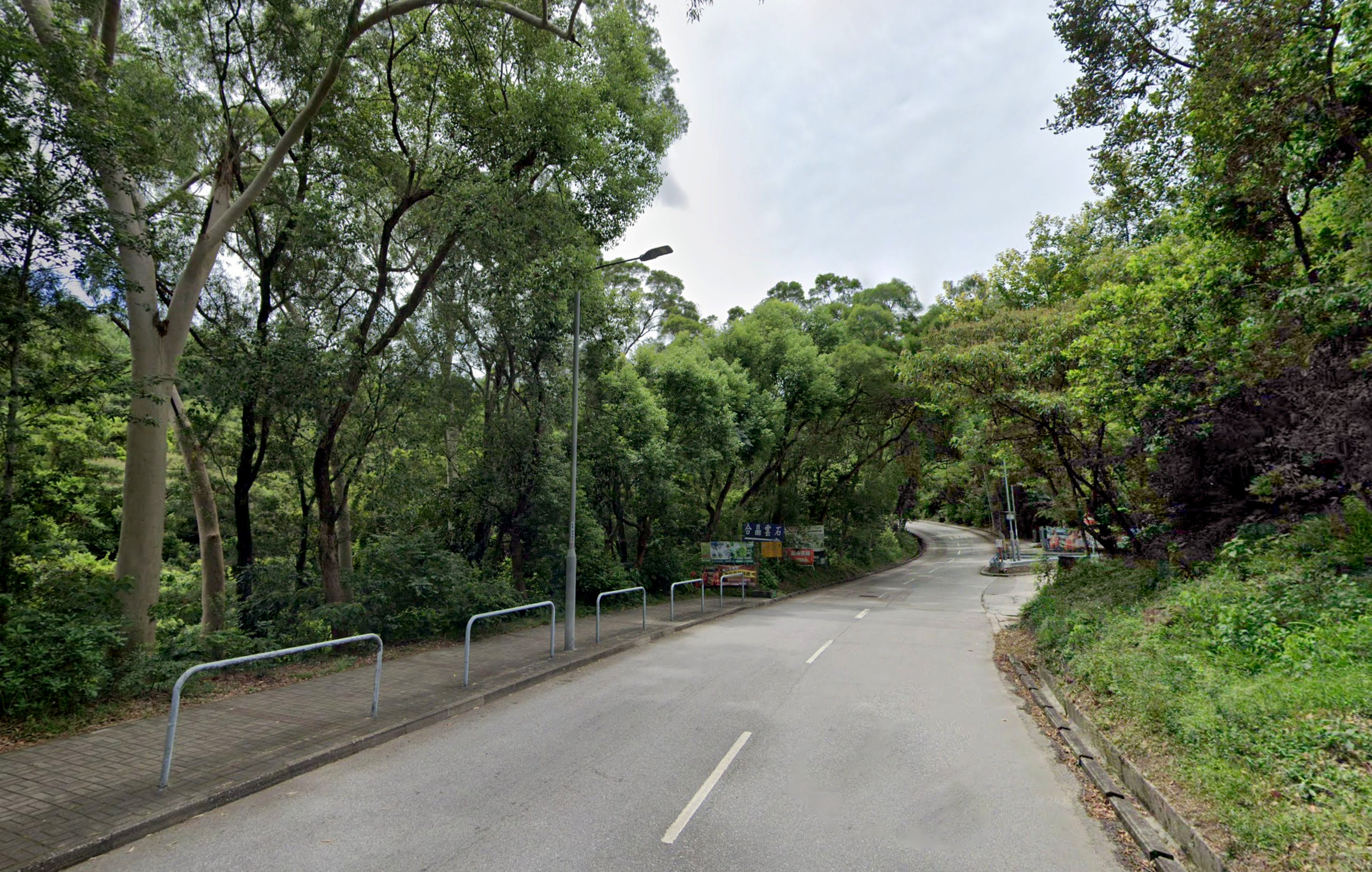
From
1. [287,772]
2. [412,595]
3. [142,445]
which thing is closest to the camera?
[287,772]

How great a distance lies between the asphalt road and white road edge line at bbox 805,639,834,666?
4.10 ft

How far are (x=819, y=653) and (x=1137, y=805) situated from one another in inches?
255

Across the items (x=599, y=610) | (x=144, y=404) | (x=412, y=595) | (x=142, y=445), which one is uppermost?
(x=144, y=404)

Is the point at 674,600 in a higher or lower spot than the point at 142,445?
lower

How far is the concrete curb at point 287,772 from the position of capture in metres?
3.94

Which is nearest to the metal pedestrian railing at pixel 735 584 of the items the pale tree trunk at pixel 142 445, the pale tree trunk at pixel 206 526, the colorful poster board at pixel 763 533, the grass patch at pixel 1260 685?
the colorful poster board at pixel 763 533

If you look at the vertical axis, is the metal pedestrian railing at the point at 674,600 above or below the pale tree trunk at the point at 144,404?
below

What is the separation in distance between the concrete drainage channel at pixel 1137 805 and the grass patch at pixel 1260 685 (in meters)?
0.14

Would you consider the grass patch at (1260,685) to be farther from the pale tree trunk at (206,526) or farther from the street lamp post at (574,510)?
the pale tree trunk at (206,526)

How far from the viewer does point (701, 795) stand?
16.1 ft

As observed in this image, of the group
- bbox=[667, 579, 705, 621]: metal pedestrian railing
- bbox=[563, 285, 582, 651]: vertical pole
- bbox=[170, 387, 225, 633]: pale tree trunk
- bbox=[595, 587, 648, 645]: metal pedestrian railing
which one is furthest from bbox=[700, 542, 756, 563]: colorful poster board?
bbox=[170, 387, 225, 633]: pale tree trunk

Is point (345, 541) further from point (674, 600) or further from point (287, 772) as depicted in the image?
point (287, 772)

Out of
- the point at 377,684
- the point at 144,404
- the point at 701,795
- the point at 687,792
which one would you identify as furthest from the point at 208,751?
the point at 144,404

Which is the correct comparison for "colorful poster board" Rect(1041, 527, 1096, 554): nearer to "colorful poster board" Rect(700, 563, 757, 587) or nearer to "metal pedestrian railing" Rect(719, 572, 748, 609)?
Result: "colorful poster board" Rect(700, 563, 757, 587)
